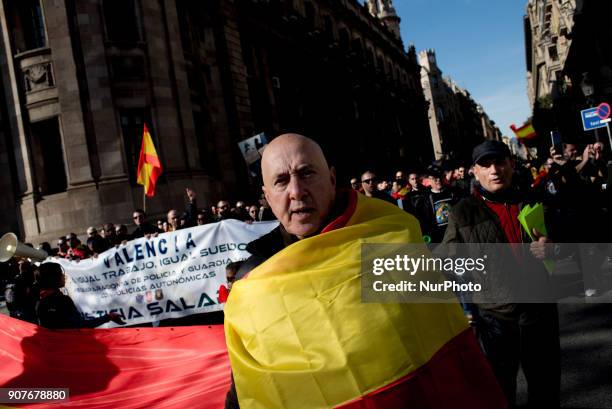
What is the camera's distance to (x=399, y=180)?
10.3 metres

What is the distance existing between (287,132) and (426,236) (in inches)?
200

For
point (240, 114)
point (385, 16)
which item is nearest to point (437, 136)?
point (385, 16)

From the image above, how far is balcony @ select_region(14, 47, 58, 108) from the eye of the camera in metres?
15.5

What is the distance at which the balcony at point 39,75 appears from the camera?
15492 millimetres

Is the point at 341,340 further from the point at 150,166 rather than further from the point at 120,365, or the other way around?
the point at 150,166

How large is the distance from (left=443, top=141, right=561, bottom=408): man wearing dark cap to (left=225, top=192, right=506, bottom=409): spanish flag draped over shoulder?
1.49 m

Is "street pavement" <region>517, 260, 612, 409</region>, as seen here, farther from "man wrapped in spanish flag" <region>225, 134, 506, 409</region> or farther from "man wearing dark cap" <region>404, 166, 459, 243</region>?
"man wrapped in spanish flag" <region>225, 134, 506, 409</region>

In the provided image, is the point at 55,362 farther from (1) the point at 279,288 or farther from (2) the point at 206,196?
(2) the point at 206,196

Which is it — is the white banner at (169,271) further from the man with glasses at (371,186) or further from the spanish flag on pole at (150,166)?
the spanish flag on pole at (150,166)

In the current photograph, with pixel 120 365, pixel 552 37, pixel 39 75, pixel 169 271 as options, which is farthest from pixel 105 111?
pixel 552 37

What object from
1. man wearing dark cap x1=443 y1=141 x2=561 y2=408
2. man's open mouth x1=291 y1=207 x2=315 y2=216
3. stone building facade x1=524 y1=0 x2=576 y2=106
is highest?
stone building facade x1=524 y1=0 x2=576 y2=106

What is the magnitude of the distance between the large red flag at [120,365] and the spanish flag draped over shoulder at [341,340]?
2.74 m

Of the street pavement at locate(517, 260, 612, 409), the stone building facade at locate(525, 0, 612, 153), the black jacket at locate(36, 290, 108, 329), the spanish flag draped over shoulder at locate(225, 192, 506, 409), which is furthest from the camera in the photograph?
the stone building facade at locate(525, 0, 612, 153)

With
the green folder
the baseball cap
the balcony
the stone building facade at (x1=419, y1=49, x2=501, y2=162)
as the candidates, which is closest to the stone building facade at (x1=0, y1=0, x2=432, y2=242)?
the balcony
